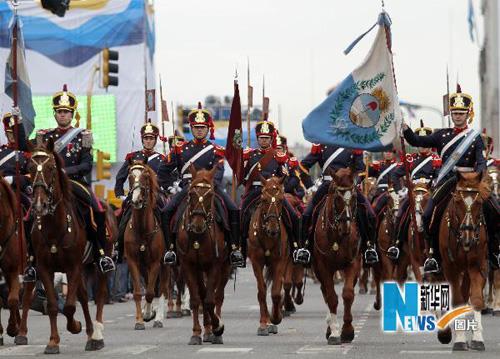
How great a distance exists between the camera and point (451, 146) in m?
22.8

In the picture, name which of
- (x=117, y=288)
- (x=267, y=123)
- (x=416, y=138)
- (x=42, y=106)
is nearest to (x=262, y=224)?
(x=267, y=123)

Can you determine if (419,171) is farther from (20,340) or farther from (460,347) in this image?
(20,340)

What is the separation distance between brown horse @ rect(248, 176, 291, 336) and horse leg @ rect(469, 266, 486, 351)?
4495 mm

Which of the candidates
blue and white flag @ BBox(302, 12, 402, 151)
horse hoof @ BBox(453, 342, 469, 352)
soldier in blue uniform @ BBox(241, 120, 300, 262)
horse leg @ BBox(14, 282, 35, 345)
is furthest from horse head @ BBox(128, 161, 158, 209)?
horse hoof @ BBox(453, 342, 469, 352)

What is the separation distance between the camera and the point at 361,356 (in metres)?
20.9

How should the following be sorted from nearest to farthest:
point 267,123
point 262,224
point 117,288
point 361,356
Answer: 1. point 361,356
2. point 262,224
3. point 267,123
4. point 117,288

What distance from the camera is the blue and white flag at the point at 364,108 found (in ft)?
79.3

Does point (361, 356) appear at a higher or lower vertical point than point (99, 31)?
lower

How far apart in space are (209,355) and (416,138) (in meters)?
4.29

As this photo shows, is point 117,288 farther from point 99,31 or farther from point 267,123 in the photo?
point 99,31

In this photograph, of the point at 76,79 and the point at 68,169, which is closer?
the point at 68,169

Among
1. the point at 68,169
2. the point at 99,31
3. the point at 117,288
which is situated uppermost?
the point at 99,31

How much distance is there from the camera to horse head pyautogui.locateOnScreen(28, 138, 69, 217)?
2120 centimetres

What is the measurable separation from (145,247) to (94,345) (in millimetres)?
6591
